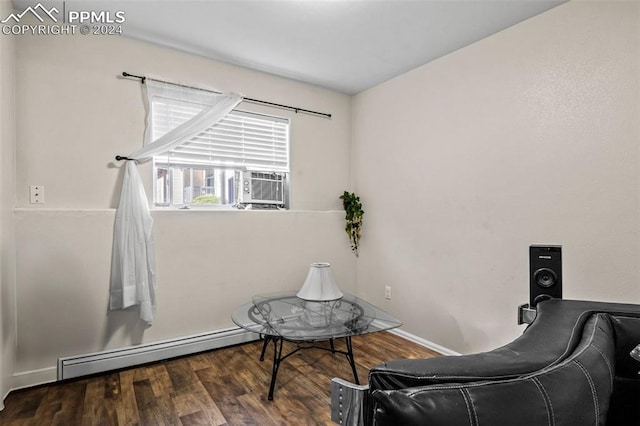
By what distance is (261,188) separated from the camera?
325 cm

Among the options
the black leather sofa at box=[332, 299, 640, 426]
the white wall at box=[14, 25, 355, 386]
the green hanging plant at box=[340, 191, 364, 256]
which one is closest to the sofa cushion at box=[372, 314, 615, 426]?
the black leather sofa at box=[332, 299, 640, 426]

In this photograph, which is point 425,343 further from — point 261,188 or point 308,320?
point 261,188

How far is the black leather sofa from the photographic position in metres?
0.53

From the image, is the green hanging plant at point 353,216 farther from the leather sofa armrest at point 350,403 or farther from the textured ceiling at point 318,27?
the leather sofa armrest at point 350,403

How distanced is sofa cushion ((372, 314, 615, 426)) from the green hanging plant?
299cm

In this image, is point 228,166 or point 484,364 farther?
point 228,166

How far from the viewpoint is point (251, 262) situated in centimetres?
310

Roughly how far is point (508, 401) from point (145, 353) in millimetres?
2712

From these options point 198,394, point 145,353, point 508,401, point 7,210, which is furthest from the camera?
point 145,353

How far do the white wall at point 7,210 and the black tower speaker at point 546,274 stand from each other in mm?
2949

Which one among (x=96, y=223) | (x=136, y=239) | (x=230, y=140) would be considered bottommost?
(x=136, y=239)

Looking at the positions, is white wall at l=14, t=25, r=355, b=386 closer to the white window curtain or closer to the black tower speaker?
the white window curtain

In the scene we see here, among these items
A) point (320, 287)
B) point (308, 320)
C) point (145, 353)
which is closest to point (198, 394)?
point (145, 353)

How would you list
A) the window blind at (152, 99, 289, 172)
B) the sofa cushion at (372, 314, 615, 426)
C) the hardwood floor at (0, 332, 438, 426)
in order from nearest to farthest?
the sofa cushion at (372, 314, 615, 426), the hardwood floor at (0, 332, 438, 426), the window blind at (152, 99, 289, 172)
